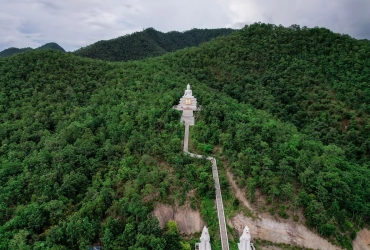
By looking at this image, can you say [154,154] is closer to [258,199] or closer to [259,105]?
[258,199]

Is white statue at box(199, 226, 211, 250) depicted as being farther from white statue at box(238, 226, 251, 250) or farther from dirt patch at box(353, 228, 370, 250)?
dirt patch at box(353, 228, 370, 250)

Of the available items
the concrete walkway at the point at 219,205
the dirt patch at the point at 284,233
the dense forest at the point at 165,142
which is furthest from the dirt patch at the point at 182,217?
the dirt patch at the point at 284,233

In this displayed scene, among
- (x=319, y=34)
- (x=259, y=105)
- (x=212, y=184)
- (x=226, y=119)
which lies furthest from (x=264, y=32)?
(x=212, y=184)

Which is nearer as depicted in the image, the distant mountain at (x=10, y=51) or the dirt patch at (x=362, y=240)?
the dirt patch at (x=362, y=240)

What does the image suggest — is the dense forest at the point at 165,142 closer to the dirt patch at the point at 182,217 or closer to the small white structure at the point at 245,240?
the dirt patch at the point at 182,217

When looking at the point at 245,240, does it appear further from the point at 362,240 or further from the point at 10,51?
the point at 10,51
